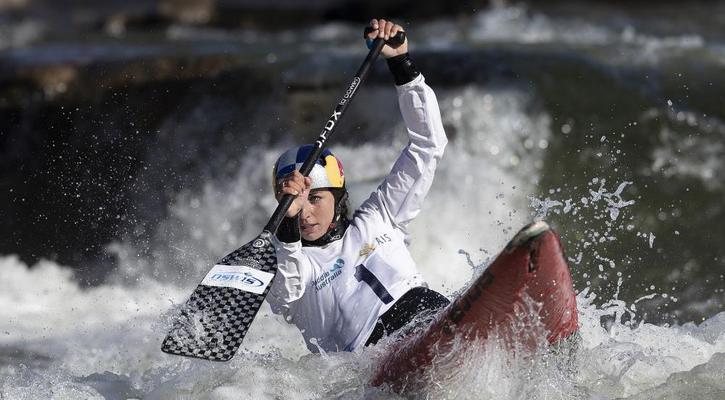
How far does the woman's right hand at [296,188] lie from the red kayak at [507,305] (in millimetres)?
826

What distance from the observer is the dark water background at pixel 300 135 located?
840 cm

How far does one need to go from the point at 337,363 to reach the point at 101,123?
4773 mm

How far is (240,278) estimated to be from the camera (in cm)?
507

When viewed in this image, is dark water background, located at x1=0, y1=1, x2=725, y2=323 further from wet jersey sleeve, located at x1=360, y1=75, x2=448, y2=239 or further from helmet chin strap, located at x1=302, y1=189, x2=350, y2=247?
helmet chin strap, located at x1=302, y1=189, x2=350, y2=247

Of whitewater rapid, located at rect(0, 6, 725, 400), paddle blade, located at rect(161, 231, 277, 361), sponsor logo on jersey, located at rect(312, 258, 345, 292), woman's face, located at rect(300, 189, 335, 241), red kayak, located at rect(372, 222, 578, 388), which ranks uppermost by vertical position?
woman's face, located at rect(300, 189, 335, 241)

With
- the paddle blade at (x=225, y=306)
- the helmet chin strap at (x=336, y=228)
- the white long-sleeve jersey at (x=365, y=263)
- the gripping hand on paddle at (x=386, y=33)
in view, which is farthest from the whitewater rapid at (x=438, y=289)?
the gripping hand on paddle at (x=386, y=33)

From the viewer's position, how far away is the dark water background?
331 inches

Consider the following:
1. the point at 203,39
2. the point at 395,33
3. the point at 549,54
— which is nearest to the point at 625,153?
the point at 549,54

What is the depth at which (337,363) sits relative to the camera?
5.05m

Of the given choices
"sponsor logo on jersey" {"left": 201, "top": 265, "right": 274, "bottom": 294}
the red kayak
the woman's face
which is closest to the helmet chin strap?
the woman's face

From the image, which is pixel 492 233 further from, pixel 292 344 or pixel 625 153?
pixel 292 344

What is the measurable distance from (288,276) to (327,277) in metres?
0.22

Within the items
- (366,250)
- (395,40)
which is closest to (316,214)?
(366,250)

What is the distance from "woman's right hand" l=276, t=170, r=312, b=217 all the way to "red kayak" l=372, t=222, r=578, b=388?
0.83 metres
